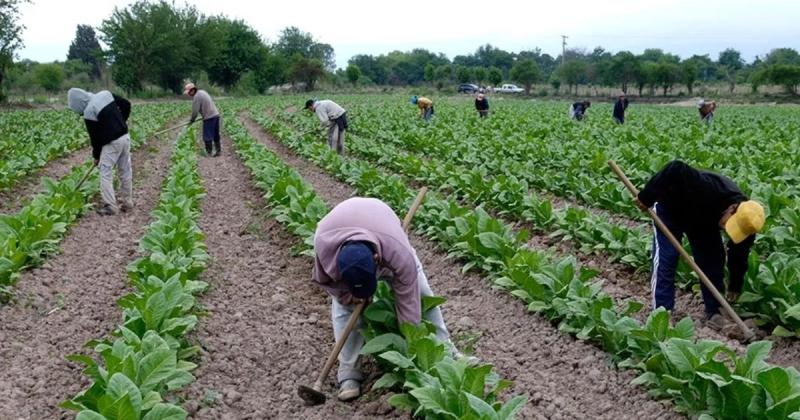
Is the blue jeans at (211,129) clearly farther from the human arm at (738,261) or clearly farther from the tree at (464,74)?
the tree at (464,74)

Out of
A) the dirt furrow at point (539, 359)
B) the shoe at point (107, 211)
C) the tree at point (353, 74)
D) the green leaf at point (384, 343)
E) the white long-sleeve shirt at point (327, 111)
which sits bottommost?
the dirt furrow at point (539, 359)

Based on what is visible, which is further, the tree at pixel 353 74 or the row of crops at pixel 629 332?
the tree at pixel 353 74

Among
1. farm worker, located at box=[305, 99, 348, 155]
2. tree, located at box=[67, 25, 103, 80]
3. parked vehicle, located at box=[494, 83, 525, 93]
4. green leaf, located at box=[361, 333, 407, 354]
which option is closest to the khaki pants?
farm worker, located at box=[305, 99, 348, 155]

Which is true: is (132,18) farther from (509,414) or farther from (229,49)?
(509,414)

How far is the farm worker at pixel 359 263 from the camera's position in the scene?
3.93 meters

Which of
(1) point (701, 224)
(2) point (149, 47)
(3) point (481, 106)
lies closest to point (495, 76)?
(2) point (149, 47)

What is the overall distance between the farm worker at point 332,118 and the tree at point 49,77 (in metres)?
63.9

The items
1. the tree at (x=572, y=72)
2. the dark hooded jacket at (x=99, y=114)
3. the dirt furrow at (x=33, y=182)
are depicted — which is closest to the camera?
the dark hooded jacket at (x=99, y=114)

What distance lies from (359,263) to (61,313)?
10.8 feet

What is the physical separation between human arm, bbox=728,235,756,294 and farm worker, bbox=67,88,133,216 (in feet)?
24.6

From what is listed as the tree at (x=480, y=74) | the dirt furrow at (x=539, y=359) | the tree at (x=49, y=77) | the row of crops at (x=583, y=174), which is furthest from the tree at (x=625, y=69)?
the dirt furrow at (x=539, y=359)

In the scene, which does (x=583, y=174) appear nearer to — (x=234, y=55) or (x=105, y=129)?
(x=105, y=129)

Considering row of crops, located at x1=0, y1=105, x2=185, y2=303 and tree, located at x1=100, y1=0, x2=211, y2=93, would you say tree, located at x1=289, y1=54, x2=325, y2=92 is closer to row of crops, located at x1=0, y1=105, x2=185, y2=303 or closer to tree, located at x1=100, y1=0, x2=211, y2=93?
tree, located at x1=100, y1=0, x2=211, y2=93

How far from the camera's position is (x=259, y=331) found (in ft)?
18.6
